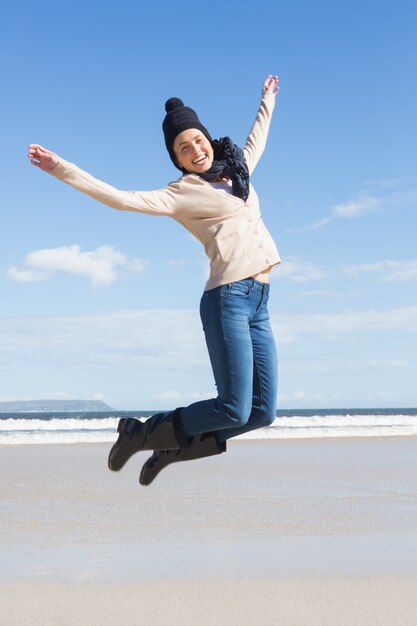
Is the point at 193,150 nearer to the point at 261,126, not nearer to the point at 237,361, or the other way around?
the point at 261,126

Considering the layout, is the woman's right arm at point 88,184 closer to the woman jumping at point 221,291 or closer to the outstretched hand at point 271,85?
the woman jumping at point 221,291

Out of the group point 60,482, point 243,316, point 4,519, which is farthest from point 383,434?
point 243,316

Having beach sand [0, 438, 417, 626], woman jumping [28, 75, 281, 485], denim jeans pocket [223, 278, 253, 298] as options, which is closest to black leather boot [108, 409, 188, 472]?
woman jumping [28, 75, 281, 485]

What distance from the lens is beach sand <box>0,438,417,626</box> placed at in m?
4.06

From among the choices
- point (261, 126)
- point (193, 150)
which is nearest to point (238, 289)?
point (193, 150)

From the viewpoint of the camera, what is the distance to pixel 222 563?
5012mm

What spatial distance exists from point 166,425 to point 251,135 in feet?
5.58

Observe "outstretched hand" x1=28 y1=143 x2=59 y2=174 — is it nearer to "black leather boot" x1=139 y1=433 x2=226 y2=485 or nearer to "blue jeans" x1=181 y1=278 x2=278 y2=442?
"blue jeans" x1=181 y1=278 x2=278 y2=442

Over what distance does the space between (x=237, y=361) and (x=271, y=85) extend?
1.88 metres

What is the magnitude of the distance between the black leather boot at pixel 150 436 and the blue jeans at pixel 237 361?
0.05 m

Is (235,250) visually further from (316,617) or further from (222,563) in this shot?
(222,563)

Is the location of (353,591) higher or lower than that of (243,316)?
lower

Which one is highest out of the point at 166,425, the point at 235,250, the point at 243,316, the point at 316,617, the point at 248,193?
the point at 248,193

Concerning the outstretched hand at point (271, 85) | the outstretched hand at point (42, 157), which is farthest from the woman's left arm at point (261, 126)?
the outstretched hand at point (42, 157)
